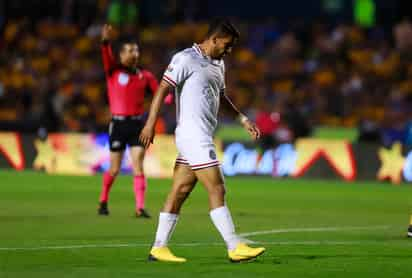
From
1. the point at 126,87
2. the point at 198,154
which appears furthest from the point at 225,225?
the point at 126,87

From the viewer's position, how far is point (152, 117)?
10.0 meters

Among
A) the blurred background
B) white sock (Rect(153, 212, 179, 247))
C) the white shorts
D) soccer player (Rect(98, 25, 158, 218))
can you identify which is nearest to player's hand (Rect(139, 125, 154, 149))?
the white shorts

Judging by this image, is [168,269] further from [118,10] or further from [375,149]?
Result: [118,10]

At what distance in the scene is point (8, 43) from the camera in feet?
118

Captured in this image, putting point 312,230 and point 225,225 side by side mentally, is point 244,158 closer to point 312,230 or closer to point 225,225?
point 312,230

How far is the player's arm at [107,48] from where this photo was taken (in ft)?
49.3

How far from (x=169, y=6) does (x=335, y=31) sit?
6.05m

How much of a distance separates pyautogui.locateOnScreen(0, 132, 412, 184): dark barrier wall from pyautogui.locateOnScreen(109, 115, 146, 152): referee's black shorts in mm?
Result: 10734

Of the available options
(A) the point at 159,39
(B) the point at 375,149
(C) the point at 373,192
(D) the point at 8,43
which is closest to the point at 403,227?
(C) the point at 373,192

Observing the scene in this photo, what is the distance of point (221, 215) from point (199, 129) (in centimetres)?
80

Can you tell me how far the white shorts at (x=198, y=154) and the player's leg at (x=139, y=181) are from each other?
18.8ft

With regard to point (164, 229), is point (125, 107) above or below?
above

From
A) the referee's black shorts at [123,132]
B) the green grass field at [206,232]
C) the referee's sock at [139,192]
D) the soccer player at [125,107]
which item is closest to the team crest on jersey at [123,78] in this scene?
the soccer player at [125,107]

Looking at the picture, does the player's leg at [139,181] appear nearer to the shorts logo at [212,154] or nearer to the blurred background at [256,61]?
the shorts logo at [212,154]
